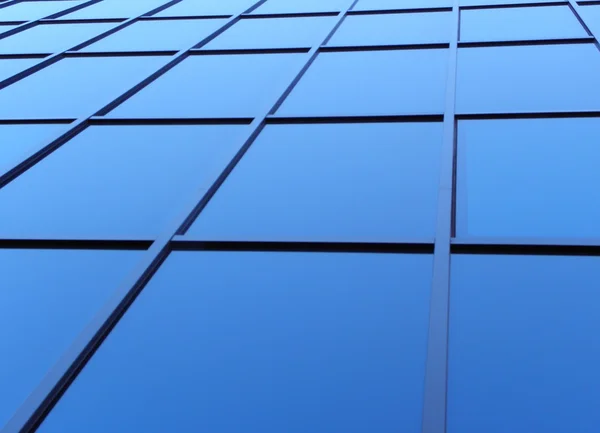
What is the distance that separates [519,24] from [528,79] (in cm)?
212

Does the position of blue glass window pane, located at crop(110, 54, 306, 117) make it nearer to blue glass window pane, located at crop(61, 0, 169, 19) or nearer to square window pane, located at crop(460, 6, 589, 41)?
square window pane, located at crop(460, 6, 589, 41)

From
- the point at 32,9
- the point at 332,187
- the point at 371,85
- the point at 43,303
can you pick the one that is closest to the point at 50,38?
the point at 32,9

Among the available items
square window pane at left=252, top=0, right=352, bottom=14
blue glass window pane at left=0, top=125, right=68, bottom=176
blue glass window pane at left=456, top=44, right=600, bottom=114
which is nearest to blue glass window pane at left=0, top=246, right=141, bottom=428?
blue glass window pane at left=0, top=125, right=68, bottom=176

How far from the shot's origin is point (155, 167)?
646 cm

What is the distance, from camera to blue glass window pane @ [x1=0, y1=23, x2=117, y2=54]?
10.8m

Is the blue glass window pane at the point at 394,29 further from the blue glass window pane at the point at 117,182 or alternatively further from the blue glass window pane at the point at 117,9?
the blue glass window pane at the point at 117,9

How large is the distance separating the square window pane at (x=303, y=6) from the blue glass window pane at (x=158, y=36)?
2.75 feet

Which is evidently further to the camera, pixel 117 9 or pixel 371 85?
pixel 117 9

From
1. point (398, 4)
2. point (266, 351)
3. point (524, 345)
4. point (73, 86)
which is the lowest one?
point (266, 351)

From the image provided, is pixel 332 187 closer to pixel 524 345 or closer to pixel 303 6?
pixel 524 345

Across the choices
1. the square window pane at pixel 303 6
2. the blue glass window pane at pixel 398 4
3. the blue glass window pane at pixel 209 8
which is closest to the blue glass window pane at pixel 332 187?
the blue glass window pane at pixel 398 4

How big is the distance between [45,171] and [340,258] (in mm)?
3054

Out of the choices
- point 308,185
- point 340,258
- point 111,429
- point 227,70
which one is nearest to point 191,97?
point 227,70

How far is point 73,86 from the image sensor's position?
29.4 feet
